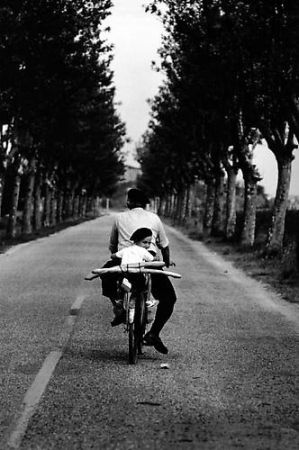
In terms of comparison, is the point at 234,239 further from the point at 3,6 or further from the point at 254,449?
the point at 254,449

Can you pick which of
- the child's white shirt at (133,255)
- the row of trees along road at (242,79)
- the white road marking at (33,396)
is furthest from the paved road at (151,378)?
the row of trees along road at (242,79)

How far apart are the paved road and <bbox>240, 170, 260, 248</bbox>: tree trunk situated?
18186mm

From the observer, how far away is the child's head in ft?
31.5

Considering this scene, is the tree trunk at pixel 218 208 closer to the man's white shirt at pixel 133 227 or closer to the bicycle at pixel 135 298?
the man's white shirt at pixel 133 227

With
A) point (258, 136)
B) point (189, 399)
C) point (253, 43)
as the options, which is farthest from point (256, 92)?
point (189, 399)

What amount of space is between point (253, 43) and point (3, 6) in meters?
9.46

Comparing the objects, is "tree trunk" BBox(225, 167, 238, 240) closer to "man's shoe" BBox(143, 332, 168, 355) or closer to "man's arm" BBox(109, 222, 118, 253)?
"man's arm" BBox(109, 222, 118, 253)

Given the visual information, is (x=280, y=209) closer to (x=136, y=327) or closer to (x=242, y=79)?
(x=242, y=79)

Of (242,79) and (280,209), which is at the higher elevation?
(242,79)

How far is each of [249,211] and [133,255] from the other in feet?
84.5

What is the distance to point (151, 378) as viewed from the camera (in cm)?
855

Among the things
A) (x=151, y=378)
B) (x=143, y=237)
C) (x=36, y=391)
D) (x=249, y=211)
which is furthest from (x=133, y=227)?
(x=249, y=211)

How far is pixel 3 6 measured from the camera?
30484 millimetres

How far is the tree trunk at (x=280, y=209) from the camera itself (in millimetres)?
28434
